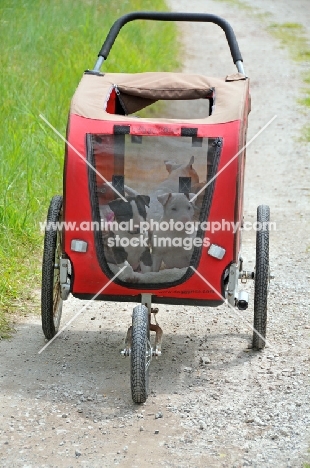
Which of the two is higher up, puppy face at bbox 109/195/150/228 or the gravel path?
puppy face at bbox 109/195/150/228

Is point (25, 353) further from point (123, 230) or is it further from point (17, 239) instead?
point (17, 239)

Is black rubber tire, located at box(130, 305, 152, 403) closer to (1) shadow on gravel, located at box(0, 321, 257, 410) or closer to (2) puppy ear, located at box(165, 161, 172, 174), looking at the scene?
(1) shadow on gravel, located at box(0, 321, 257, 410)

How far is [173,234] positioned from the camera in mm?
4062

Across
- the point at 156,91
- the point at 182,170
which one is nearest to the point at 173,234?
the point at 182,170

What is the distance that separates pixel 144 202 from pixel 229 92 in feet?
2.49

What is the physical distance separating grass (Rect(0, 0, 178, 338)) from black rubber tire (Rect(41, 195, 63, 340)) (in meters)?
0.42

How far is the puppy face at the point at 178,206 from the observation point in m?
4.02

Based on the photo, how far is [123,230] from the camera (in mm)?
4070

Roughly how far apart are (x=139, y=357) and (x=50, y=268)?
0.74m

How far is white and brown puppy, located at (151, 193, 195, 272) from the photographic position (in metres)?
4.03

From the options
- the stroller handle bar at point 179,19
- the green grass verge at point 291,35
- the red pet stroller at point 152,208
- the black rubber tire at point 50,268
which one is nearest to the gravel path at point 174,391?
the black rubber tire at point 50,268

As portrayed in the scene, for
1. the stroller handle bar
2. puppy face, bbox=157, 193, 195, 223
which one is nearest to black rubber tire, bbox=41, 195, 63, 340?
puppy face, bbox=157, 193, 195, 223

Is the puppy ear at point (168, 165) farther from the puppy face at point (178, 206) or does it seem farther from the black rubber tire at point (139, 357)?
the black rubber tire at point (139, 357)

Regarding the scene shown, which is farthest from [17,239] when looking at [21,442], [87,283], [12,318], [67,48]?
[67,48]
